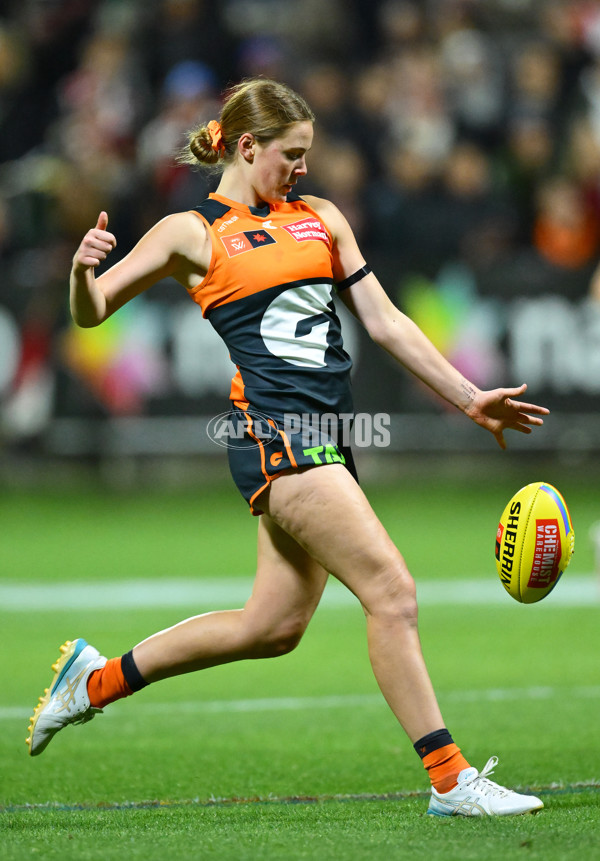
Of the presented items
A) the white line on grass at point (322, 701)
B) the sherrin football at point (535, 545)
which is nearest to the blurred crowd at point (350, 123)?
the white line on grass at point (322, 701)

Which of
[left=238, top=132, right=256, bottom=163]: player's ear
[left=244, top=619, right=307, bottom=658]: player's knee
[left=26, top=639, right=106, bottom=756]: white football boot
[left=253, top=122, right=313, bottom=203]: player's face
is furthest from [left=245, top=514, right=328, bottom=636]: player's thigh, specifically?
[left=238, top=132, right=256, bottom=163]: player's ear

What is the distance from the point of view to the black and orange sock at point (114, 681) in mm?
5031

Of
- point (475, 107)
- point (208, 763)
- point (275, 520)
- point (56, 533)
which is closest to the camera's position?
point (275, 520)

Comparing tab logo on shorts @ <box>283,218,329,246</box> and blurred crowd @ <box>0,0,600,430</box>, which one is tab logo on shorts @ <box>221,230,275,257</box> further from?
blurred crowd @ <box>0,0,600,430</box>

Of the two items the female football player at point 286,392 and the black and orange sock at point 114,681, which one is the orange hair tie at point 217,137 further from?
the black and orange sock at point 114,681

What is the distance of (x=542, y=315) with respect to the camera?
1409cm

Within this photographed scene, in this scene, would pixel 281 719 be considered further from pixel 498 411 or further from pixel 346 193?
pixel 346 193

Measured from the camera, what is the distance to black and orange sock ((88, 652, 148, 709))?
5.03m

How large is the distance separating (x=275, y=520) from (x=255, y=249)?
3.12 ft

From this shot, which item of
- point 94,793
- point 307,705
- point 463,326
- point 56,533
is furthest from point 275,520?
point 463,326

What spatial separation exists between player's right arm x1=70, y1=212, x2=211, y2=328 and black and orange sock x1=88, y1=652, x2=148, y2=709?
1280mm

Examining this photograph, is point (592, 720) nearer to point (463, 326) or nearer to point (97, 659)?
point (97, 659)

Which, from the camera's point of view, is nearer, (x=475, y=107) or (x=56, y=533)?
(x=56, y=533)

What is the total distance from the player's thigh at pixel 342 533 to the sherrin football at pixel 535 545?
21.4 inches
